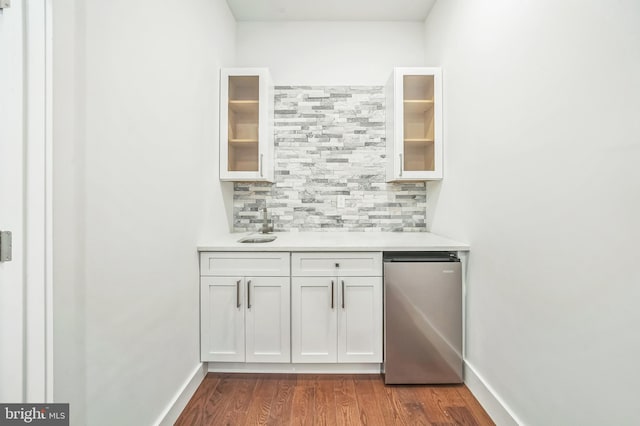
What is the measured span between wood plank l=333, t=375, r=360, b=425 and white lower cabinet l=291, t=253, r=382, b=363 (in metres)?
0.14

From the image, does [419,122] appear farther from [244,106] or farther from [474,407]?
[474,407]

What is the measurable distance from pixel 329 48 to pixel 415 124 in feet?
3.62

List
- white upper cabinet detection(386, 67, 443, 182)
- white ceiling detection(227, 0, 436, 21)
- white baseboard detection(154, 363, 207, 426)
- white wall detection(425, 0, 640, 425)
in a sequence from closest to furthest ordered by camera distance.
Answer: white wall detection(425, 0, 640, 425) < white baseboard detection(154, 363, 207, 426) < white upper cabinet detection(386, 67, 443, 182) < white ceiling detection(227, 0, 436, 21)

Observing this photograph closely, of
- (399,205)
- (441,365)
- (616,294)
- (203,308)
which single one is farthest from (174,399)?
(399,205)

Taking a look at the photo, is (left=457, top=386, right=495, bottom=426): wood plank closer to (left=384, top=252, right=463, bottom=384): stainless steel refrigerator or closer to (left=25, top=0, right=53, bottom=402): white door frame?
(left=384, top=252, right=463, bottom=384): stainless steel refrigerator

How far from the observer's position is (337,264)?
77.2 inches

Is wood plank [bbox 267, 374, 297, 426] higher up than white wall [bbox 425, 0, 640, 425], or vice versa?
white wall [bbox 425, 0, 640, 425]

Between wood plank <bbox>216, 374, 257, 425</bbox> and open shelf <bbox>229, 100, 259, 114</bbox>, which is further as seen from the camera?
open shelf <bbox>229, 100, 259, 114</bbox>

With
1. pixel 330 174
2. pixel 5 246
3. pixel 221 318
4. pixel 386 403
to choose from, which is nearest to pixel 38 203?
pixel 5 246

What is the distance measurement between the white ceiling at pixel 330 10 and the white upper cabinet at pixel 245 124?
0.64 meters

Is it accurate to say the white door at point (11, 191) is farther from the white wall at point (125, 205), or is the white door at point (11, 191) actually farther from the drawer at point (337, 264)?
the drawer at point (337, 264)

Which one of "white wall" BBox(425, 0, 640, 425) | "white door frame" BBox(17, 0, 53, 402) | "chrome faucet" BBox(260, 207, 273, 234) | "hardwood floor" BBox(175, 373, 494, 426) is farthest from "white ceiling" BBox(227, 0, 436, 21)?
"hardwood floor" BBox(175, 373, 494, 426)

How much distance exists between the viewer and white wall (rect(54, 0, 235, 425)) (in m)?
0.92

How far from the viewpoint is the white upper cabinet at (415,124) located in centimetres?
231
